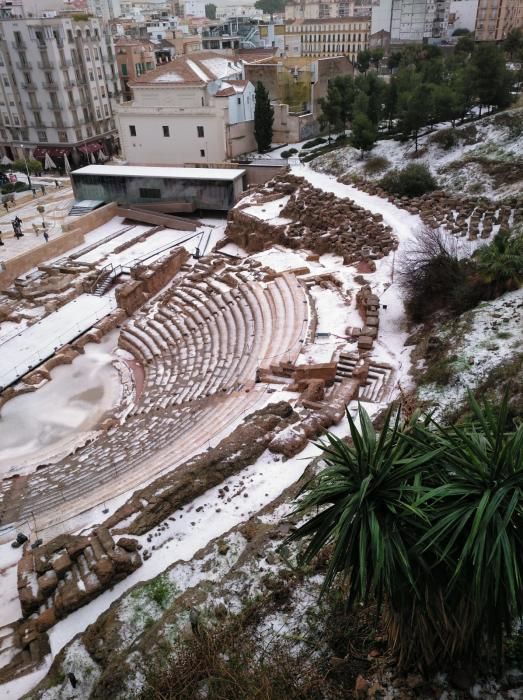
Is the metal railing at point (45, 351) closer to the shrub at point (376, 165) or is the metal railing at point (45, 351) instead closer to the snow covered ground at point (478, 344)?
the snow covered ground at point (478, 344)

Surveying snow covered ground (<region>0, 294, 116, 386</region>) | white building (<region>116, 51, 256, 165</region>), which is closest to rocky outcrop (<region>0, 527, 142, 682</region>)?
snow covered ground (<region>0, 294, 116, 386</region>)

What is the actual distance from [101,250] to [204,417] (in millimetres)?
20242

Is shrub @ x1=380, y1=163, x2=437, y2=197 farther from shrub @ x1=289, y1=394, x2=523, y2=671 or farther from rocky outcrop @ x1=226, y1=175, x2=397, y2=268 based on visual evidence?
Answer: shrub @ x1=289, y1=394, x2=523, y2=671

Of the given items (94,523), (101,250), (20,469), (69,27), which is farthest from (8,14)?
(94,523)

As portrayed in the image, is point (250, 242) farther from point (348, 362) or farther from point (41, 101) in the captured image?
point (41, 101)

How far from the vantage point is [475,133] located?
3125 centimetres

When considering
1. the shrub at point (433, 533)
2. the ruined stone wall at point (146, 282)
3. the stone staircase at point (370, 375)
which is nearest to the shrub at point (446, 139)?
the ruined stone wall at point (146, 282)

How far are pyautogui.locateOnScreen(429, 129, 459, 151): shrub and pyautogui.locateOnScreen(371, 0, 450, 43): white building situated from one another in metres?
59.7

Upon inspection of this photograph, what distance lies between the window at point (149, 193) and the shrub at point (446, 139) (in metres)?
18.5

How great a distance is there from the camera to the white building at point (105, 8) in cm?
11088

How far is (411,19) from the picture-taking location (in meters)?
81.1

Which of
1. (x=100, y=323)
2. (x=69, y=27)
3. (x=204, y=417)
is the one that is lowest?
(x=100, y=323)

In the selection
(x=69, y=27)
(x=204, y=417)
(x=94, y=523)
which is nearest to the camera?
(x=94, y=523)

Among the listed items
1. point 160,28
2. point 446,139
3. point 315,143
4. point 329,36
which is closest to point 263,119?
point 315,143
